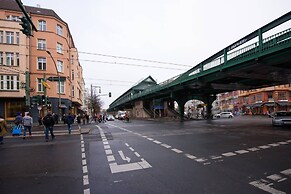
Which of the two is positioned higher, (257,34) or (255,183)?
(257,34)

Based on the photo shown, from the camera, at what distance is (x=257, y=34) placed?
51.9ft

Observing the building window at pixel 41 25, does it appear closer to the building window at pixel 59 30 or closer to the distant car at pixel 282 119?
the building window at pixel 59 30

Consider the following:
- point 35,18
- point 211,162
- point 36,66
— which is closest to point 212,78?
point 211,162

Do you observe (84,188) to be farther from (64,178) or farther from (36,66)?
(36,66)

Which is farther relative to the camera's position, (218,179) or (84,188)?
(218,179)

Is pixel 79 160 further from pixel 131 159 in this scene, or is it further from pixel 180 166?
pixel 180 166

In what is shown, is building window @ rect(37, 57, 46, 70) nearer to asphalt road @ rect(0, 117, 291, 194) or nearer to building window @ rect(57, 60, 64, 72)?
building window @ rect(57, 60, 64, 72)

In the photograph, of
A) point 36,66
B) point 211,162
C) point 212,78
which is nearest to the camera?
point 211,162

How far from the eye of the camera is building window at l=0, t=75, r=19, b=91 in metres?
27.4

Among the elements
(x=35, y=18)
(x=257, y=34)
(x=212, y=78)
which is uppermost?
(x=35, y=18)

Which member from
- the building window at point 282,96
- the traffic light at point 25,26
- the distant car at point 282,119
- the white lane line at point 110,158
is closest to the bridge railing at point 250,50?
the distant car at point 282,119

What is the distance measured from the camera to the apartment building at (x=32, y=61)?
2762 cm

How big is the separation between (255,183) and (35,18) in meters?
37.6

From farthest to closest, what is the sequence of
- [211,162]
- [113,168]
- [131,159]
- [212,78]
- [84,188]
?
[212,78], [131,159], [211,162], [113,168], [84,188]
